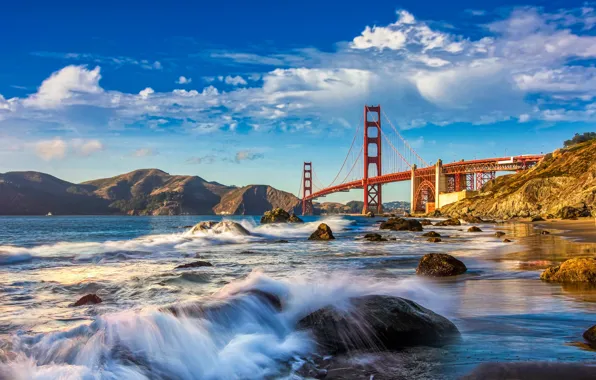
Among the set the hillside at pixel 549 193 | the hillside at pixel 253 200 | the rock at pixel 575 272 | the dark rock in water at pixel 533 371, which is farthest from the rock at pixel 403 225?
the hillside at pixel 253 200

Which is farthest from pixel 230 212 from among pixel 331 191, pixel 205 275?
pixel 205 275

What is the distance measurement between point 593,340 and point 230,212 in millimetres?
180088

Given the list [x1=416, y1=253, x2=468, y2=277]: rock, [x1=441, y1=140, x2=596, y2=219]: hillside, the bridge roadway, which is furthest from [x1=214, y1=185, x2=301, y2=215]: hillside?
[x1=416, y1=253, x2=468, y2=277]: rock

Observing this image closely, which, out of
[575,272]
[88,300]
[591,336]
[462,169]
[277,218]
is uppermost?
[462,169]

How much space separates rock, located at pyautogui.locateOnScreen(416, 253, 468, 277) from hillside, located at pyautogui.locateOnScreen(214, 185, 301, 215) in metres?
167

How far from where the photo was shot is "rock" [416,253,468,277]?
1009 cm

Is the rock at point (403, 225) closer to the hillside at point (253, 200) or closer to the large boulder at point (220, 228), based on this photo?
the large boulder at point (220, 228)

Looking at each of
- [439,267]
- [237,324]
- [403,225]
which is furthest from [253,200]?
[237,324]

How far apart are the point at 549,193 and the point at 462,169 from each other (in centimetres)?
3252

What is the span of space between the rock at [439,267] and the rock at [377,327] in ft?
16.0

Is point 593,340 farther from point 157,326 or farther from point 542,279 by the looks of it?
point 542,279

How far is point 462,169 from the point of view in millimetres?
90625

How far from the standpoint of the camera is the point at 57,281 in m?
10.4

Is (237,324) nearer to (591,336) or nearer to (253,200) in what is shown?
(591,336)
